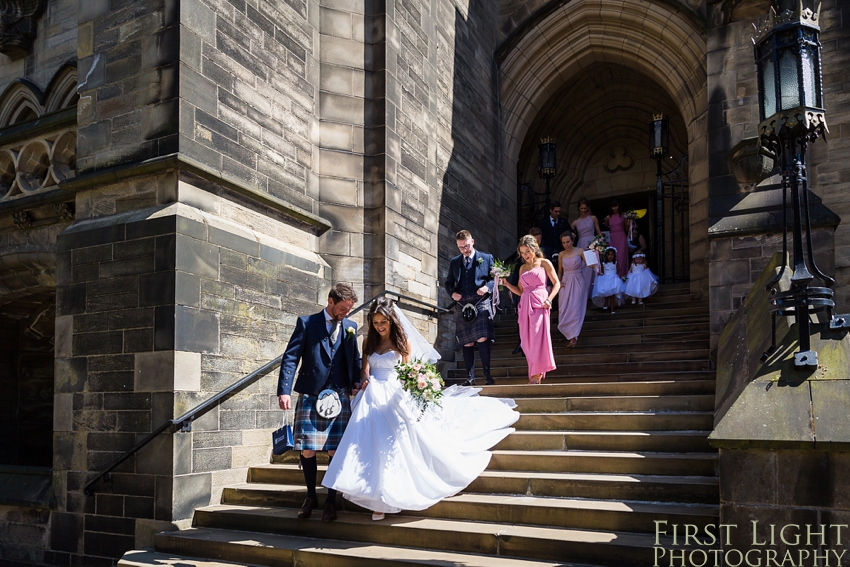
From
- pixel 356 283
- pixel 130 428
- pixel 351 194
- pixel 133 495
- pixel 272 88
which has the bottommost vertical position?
pixel 133 495

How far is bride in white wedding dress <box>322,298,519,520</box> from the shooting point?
15.9ft

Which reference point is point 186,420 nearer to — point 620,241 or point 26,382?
point 26,382

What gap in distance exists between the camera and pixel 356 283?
834cm

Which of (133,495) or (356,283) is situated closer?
(133,495)

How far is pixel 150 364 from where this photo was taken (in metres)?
5.96

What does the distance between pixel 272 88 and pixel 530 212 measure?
7.63 m

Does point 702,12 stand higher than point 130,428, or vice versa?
point 702,12

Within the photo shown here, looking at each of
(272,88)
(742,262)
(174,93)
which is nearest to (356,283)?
A: (272,88)

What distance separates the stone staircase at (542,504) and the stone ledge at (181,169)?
264 centimetres

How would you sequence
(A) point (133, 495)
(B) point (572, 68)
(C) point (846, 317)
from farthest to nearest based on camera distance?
(B) point (572, 68), (A) point (133, 495), (C) point (846, 317)

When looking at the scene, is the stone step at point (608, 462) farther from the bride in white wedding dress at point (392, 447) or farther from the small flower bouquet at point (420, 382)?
the small flower bouquet at point (420, 382)

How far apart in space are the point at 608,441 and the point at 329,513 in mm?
2293

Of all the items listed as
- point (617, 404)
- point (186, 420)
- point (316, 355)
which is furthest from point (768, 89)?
point (186, 420)

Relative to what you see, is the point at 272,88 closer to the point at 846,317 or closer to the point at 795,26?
the point at 795,26
